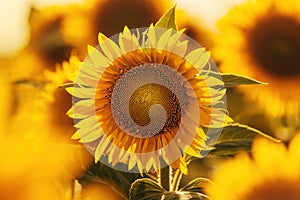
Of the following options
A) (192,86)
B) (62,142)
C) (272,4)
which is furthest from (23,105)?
(272,4)

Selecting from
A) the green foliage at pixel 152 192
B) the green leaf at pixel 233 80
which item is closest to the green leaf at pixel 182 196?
the green foliage at pixel 152 192

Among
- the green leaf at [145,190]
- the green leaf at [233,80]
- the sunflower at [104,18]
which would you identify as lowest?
the green leaf at [145,190]

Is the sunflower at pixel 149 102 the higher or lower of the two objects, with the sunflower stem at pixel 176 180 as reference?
higher

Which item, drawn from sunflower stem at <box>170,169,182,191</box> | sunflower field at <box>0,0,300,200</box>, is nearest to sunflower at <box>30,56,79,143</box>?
sunflower field at <box>0,0,300,200</box>

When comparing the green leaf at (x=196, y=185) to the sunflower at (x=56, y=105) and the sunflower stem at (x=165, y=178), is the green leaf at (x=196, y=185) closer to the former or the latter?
the sunflower stem at (x=165, y=178)

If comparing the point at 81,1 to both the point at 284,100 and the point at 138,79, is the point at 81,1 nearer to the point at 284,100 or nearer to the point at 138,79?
the point at 138,79

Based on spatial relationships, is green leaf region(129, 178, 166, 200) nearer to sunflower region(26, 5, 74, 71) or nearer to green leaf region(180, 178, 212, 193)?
green leaf region(180, 178, 212, 193)

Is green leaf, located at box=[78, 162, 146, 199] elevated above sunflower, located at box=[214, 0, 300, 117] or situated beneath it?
situated beneath

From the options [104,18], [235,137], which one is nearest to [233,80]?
[235,137]
